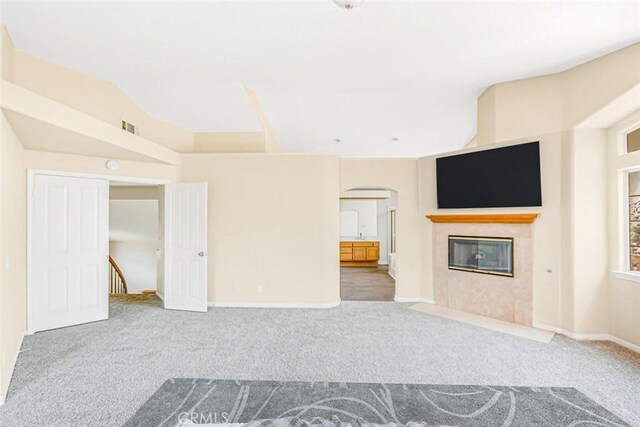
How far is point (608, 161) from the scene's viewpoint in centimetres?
376

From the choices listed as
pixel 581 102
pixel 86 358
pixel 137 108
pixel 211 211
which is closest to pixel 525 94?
pixel 581 102

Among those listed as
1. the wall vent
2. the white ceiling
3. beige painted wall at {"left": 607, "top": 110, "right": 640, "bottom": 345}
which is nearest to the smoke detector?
the white ceiling

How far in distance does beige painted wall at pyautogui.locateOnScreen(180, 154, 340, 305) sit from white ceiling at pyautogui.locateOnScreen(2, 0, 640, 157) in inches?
40.4

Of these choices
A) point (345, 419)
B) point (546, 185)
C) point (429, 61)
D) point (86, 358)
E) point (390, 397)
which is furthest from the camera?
point (546, 185)

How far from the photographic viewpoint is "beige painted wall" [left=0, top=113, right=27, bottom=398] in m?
2.69

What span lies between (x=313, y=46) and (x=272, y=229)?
9.36ft

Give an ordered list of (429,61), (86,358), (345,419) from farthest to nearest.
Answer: (429,61), (86,358), (345,419)

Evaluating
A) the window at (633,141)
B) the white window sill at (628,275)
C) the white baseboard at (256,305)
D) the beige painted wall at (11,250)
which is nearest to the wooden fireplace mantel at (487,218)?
the white window sill at (628,275)

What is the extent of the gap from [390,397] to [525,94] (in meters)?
4.16

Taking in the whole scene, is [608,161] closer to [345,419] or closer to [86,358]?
[345,419]

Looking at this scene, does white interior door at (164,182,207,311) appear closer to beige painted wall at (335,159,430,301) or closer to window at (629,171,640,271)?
beige painted wall at (335,159,430,301)

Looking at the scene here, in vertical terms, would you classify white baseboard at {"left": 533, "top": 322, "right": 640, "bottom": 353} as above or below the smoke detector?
A: below

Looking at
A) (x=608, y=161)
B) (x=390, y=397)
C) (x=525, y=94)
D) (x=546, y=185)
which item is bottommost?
(x=390, y=397)

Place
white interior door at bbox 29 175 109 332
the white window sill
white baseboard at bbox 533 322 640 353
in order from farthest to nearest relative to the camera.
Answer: white interior door at bbox 29 175 109 332 < white baseboard at bbox 533 322 640 353 < the white window sill
